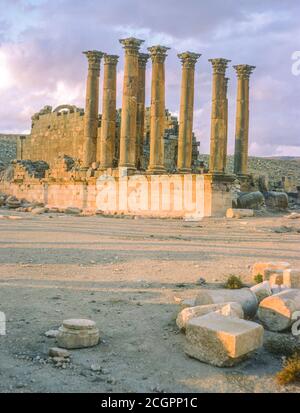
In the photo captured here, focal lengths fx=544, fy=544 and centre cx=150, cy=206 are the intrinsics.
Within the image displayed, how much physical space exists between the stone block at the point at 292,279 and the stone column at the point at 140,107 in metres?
21.8

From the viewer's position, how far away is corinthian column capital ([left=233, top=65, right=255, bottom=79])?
2917 centimetres

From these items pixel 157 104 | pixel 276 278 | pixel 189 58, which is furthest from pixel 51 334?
pixel 189 58

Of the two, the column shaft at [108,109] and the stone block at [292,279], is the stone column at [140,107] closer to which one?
the column shaft at [108,109]

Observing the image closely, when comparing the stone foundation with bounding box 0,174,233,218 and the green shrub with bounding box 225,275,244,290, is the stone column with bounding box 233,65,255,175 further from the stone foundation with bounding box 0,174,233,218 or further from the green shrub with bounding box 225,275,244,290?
the green shrub with bounding box 225,275,244,290

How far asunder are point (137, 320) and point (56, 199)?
23.6 m

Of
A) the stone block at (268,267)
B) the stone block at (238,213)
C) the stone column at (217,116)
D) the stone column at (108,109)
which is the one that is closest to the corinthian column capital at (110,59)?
the stone column at (108,109)

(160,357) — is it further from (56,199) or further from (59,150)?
(59,150)

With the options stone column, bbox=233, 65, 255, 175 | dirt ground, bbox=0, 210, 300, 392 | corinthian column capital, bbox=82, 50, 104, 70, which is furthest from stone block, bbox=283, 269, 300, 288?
stone column, bbox=233, 65, 255, 175

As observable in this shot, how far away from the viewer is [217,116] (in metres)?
26.8

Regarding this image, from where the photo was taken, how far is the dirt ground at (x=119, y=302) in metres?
4.71

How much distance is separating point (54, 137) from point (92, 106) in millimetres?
10638

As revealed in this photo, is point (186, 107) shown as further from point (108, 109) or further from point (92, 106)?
point (92, 106)

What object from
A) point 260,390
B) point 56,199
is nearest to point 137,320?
point 260,390

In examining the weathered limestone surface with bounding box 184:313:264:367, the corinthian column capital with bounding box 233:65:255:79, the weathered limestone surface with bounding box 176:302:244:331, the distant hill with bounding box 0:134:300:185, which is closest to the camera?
the weathered limestone surface with bounding box 184:313:264:367
